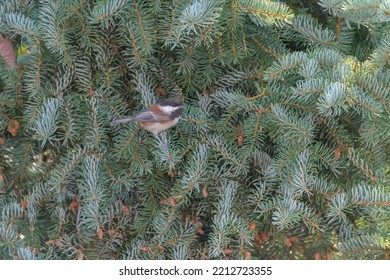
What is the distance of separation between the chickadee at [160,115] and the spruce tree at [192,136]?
0.08 ft

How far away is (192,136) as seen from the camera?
1.06m

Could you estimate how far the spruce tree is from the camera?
0.98 metres

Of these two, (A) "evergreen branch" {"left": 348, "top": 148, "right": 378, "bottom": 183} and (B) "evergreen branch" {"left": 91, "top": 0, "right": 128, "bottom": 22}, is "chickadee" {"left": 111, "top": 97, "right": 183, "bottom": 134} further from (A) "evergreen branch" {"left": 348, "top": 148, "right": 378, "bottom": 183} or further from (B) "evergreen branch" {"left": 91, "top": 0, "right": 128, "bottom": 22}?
(A) "evergreen branch" {"left": 348, "top": 148, "right": 378, "bottom": 183}

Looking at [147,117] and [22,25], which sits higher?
[22,25]

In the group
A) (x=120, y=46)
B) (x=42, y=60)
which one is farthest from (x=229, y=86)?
(x=42, y=60)

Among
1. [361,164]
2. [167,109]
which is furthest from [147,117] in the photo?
[361,164]

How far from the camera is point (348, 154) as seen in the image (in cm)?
101

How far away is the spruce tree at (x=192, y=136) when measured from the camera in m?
0.98

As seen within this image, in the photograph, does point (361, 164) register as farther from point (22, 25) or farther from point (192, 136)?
point (22, 25)

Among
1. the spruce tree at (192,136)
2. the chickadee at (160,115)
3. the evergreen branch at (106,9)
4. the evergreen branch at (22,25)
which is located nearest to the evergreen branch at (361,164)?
the spruce tree at (192,136)

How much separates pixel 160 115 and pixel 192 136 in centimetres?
10

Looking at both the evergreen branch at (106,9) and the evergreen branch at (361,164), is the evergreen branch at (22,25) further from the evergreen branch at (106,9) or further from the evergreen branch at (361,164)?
the evergreen branch at (361,164)

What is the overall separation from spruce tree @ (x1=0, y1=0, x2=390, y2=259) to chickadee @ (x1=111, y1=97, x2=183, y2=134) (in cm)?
2

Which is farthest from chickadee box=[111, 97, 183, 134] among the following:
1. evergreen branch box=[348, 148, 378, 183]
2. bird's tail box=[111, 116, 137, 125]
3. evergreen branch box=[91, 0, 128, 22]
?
evergreen branch box=[348, 148, 378, 183]
